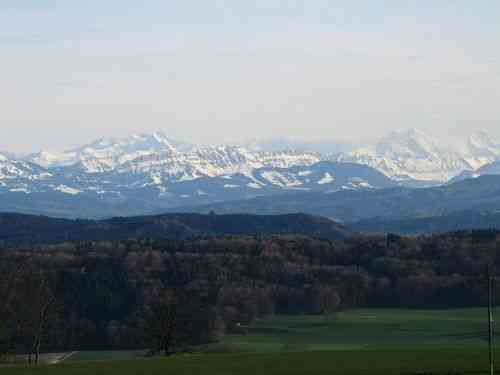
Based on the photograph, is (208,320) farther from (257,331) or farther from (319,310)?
(319,310)

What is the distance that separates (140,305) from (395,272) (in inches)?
1470

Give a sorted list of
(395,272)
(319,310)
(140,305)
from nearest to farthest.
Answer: (319,310)
(140,305)
(395,272)

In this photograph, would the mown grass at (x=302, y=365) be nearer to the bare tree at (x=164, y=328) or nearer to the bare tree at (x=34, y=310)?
the bare tree at (x=164, y=328)

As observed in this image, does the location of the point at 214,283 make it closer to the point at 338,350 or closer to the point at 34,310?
the point at 34,310

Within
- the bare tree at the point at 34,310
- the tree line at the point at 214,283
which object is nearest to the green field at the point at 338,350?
the bare tree at the point at 34,310

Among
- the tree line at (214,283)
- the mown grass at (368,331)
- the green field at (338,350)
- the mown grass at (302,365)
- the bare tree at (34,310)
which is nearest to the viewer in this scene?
the mown grass at (302,365)

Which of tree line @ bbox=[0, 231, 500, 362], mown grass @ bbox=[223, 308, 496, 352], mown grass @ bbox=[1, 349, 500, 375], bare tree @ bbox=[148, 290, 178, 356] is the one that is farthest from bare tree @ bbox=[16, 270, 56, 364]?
mown grass @ bbox=[1, 349, 500, 375]

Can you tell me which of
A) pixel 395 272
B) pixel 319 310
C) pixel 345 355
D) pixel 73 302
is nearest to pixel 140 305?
pixel 73 302

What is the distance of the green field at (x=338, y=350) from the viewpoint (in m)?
67.4

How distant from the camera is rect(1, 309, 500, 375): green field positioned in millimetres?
67438

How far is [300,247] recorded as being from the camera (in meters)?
194

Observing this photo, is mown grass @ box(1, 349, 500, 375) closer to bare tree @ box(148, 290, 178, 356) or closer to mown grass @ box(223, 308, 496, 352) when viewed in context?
bare tree @ box(148, 290, 178, 356)

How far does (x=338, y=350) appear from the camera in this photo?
85.7 metres

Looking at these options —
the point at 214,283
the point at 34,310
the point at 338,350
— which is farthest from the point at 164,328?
the point at 214,283
